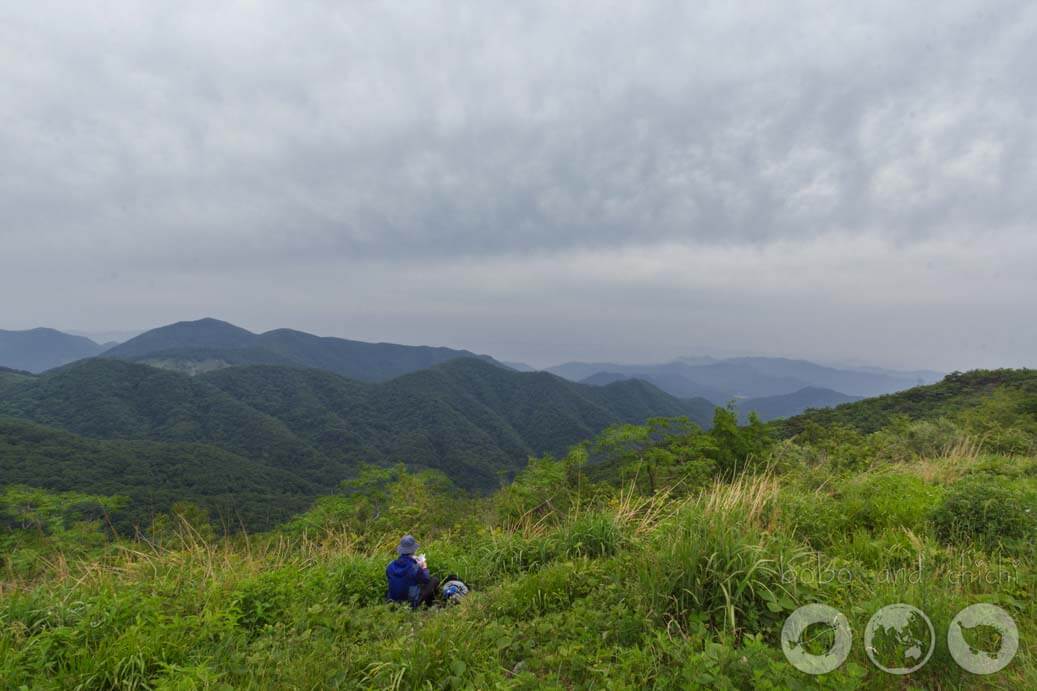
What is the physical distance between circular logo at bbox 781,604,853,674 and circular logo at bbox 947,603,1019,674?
50 cm

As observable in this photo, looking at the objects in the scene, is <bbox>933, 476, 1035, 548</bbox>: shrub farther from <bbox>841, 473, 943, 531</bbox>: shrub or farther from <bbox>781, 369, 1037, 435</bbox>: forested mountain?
<bbox>781, 369, 1037, 435</bbox>: forested mountain

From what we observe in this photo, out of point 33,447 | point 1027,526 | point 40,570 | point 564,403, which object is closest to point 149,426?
point 33,447

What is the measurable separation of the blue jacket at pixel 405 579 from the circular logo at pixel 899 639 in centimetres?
382

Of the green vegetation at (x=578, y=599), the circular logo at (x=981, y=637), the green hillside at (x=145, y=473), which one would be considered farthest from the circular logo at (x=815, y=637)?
the green hillside at (x=145, y=473)

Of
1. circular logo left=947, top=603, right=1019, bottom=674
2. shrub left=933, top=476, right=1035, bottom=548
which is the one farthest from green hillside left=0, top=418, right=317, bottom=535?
circular logo left=947, top=603, right=1019, bottom=674

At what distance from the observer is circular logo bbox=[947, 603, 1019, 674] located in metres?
2.33

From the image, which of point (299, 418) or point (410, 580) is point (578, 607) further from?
point (299, 418)

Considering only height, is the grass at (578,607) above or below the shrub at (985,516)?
below

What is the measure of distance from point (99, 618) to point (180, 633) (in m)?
0.83

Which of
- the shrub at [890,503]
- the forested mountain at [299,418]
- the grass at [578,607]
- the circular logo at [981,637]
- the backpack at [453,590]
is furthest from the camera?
the forested mountain at [299,418]

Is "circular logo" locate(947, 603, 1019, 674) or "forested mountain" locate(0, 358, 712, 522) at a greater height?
"circular logo" locate(947, 603, 1019, 674)

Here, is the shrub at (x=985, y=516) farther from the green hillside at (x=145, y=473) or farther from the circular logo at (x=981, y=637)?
the green hillside at (x=145, y=473)

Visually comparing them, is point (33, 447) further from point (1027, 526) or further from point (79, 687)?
point (1027, 526)

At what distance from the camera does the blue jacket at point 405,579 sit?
4562mm
